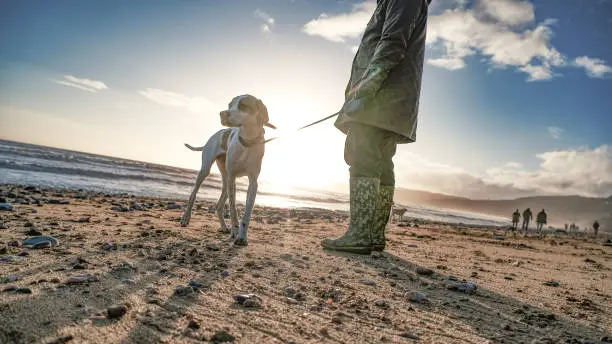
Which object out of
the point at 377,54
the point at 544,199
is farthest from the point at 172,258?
the point at 544,199

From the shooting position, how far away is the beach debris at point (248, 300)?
6.06 ft

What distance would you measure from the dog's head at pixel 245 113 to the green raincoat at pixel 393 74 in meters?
1.19

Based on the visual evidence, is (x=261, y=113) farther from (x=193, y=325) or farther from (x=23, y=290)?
(x=193, y=325)

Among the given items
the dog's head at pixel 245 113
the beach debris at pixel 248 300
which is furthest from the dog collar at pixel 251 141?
the beach debris at pixel 248 300

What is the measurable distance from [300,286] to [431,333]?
0.96 metres

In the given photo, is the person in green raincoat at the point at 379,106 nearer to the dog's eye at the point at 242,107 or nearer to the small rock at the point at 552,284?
the dog's eye at the point at 242,107

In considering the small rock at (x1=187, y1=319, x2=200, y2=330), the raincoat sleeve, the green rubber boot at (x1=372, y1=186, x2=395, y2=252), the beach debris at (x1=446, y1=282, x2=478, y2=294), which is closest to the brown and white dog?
the raincoat sleeve

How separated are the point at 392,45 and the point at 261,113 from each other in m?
1.98

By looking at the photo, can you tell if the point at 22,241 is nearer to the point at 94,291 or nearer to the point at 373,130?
the point at 94,291

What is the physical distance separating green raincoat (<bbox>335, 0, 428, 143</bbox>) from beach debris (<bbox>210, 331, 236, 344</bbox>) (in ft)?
9.63

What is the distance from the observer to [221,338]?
140 centimetres

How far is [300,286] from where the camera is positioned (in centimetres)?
237

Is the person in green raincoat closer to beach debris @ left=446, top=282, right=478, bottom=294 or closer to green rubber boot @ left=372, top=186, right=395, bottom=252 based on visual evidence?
green rubber boot @ left=372, top=186, right=395, bottom=252

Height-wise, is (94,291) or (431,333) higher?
(431,333)
